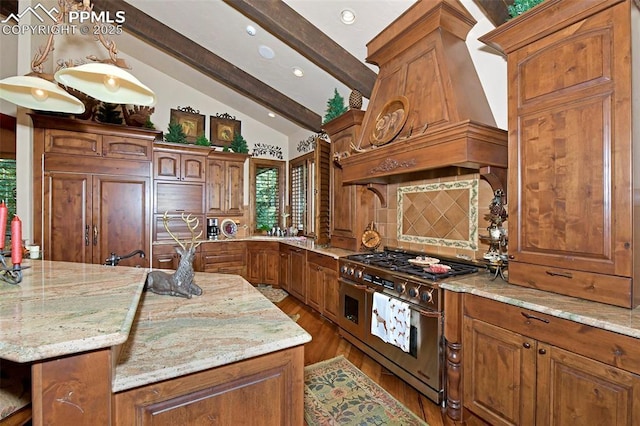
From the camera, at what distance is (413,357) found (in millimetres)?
2168

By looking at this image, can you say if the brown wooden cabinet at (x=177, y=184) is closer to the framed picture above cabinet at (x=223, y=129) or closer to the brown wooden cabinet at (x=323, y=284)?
the framed picture above cabinet at (x=223, y=129)

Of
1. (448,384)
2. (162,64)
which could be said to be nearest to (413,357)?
(448,384)

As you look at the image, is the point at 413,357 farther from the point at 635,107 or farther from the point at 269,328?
the point at 635,107

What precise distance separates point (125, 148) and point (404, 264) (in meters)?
4.00

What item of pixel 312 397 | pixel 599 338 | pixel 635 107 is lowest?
pixel 312 397

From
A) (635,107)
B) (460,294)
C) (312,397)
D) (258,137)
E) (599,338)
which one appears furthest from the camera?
(258,137)

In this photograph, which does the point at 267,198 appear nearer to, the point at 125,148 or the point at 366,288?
the point at 125,148

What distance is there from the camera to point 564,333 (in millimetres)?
1406

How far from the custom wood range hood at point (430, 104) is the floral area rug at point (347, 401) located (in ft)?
5.67

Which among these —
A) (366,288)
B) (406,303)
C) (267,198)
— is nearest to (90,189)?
(267,198)

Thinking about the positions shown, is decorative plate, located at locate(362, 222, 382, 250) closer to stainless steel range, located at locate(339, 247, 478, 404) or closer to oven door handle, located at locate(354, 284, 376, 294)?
stainless steel range, located at locate(339, 247, 478, 404)

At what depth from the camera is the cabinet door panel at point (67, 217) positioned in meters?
3.55

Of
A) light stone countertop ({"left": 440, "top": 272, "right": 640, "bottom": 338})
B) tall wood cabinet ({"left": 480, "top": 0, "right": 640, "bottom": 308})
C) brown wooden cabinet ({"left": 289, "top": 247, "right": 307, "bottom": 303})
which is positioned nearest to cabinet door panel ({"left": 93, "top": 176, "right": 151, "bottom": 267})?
brown wooden cabinet ({"left": 289, "top": 247, "right": 307, "bottom": 303})

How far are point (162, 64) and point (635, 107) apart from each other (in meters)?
5.69
